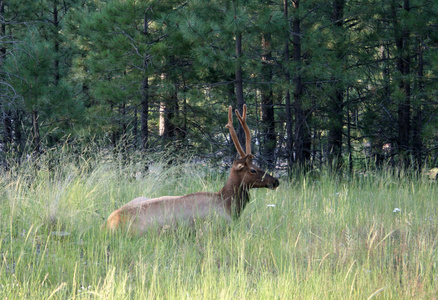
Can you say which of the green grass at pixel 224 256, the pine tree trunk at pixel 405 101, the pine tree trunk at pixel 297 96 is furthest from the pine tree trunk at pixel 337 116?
the green grass at pixel 224 256

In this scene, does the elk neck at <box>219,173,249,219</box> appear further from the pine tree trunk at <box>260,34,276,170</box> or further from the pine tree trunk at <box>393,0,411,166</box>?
the pine tree trunk at <box>393,0,411,166</box>

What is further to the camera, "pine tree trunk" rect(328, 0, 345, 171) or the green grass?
"pine tree trunk" rect(328, 0, 345, 171)

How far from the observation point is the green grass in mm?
3037

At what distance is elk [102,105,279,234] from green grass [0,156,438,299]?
144 millimetres

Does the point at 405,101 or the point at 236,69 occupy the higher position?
the point at 236,69

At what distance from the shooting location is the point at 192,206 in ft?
15.2

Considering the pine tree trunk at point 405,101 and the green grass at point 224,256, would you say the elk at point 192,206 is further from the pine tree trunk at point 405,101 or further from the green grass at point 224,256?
the pine tree trunk at point 405,101

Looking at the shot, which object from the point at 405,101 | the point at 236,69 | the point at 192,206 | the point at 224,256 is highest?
the point at 236,69

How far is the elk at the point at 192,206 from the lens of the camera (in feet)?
14.6

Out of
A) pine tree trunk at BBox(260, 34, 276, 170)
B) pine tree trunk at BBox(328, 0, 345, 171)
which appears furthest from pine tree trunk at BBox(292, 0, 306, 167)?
pine tree trunk at BBox(328, 0, 345, 171)

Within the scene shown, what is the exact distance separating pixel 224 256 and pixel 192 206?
39.9 inches

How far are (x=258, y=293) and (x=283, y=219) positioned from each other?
6.72 ft

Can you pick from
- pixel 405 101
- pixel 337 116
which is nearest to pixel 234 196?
pixel 337 116

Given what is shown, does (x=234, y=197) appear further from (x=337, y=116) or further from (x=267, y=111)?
(x=267, y=111)
